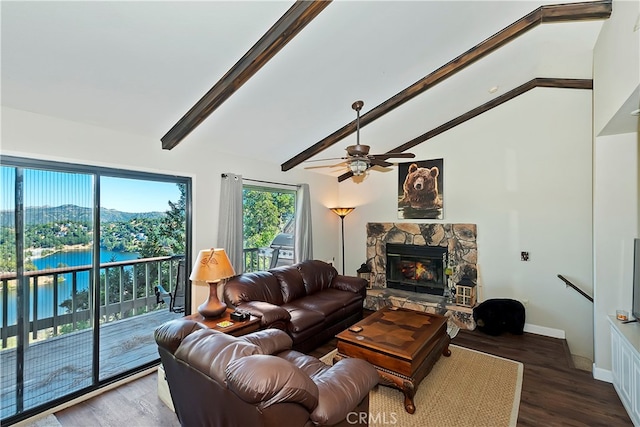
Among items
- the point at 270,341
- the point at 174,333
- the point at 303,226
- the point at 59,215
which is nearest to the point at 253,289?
the point at 270,341

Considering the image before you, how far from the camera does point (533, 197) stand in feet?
14.3

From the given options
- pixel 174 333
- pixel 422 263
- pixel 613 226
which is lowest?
pixel 422 263

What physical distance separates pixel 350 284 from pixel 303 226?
4.33ft

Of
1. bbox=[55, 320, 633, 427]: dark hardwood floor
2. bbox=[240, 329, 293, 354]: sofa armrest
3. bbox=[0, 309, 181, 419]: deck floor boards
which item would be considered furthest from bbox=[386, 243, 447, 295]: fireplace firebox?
bbox=[0, 309, 181, 419]: deck floor boards

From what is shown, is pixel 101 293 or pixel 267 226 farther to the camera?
pixel 267 226

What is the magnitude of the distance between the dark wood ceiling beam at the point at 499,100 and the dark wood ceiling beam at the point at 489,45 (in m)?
1.44

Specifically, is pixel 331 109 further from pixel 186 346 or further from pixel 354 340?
pixel 186 346

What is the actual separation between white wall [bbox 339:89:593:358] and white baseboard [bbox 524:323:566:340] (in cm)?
6

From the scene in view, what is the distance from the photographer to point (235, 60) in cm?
253

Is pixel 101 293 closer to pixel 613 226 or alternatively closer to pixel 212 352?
pixel 212 352

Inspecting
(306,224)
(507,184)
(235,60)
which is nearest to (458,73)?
(507,184)

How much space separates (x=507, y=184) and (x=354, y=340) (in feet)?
11.6

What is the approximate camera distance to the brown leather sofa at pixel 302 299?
3.31m

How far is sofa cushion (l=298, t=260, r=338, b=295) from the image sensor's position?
4.53m
